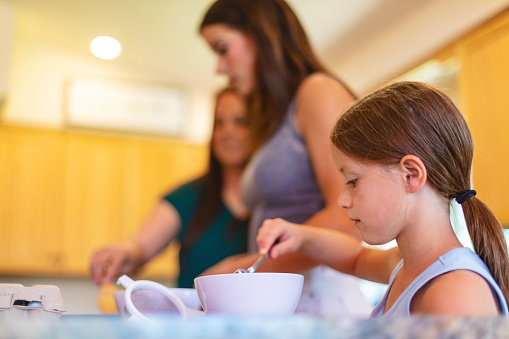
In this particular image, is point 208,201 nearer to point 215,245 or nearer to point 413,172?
point 215,245

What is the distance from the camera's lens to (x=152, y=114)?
3914 mm

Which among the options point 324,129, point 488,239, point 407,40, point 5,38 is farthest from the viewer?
point 5,38

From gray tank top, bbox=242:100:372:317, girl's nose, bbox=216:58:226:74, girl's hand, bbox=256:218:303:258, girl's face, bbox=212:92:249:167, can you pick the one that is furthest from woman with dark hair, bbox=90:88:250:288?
girl's hand, bbox=256:218:303:258

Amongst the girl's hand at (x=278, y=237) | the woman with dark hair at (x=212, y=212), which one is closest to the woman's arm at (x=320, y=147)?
the girl's hand at (x=278, y=237)

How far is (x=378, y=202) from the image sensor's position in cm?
79

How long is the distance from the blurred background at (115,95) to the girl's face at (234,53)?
156cm

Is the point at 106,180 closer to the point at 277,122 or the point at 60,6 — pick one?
the point at 60,6

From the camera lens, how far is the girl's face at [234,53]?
1.41 m

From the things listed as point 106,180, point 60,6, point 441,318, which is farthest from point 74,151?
point 441,318

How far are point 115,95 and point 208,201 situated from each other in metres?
2.23

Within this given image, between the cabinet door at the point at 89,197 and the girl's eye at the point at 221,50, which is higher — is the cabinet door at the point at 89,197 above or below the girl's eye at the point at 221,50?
below

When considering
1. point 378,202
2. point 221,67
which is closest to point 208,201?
point 221,67

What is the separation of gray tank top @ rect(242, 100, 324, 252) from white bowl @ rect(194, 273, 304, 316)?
1.95ft

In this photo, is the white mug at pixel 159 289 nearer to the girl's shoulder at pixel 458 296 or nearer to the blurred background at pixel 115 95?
the girl's shoulder at pixel 458 296
